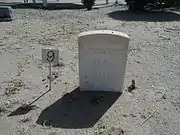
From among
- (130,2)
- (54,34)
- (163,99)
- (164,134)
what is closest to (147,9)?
(130,2)

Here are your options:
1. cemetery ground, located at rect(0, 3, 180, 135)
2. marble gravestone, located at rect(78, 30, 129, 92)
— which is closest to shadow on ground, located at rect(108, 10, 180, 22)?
cemetery ground, located at rect(0, 3, 180, 135)

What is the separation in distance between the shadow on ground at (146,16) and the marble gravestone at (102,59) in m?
6.15

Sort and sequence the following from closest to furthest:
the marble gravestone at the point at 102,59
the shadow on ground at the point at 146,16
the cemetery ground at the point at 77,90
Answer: the cemetery ground at the point at 77,90
the marble gravestone at the point at 102,59
the shadow on ground at the point at 146,16

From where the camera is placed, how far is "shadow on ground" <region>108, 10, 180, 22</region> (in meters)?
10.6

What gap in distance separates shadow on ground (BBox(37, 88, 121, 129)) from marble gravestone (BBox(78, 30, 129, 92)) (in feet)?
0.45

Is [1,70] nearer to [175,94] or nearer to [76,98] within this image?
[76,98]

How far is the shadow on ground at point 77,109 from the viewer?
3.92 m

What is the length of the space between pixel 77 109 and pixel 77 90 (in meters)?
0.61

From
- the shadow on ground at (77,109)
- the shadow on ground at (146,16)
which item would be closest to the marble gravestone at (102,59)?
the shadow on ground at (77,109)

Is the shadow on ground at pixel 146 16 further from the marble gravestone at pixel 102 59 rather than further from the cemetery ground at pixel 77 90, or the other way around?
the marble gravestone at pixel 102 59

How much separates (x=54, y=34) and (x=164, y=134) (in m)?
5.24

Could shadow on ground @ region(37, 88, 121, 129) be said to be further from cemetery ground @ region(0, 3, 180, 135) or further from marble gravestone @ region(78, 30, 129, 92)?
marble gravestone @ region(78, 30, 129, 92)

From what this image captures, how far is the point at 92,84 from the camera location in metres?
4.68

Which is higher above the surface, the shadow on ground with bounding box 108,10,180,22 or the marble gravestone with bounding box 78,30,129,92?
the marble gravestone with bounding box 78,30,129,92
